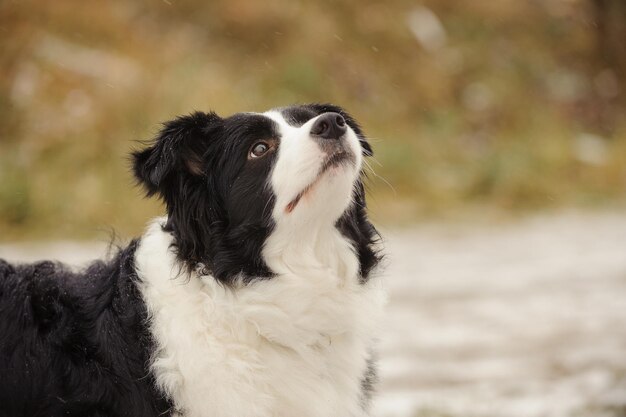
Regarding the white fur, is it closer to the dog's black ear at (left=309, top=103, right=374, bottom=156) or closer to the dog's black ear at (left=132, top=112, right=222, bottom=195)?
the dog's black ear at (left=132, top=112, right=222, bottom=195)

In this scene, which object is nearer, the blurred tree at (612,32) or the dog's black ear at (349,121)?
the dog's black ear at (349,121)

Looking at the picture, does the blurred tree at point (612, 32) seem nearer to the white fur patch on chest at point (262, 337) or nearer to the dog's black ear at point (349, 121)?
the dog's black ear at point (349, 121)

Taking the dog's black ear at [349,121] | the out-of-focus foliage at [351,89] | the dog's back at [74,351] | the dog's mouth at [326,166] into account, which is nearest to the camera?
the dog's back at [74,351]

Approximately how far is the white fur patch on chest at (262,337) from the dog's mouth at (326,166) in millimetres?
224

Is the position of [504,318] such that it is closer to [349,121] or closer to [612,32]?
[349,121]

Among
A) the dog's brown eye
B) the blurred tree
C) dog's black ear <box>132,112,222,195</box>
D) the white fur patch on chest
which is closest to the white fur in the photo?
the white fur patch on chest

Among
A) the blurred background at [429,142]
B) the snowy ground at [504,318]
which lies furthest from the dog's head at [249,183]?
the blurred background at [429,142]

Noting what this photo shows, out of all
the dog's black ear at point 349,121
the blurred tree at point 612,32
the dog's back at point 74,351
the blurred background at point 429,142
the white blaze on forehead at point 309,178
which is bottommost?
the dog's back at point 74,351

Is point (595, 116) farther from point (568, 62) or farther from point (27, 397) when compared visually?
point (27, 397)

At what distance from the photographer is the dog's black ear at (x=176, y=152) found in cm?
335

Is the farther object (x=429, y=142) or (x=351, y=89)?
(x=351, y=89)

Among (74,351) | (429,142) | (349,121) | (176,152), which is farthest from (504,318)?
(429,142)

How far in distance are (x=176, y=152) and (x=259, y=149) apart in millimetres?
343

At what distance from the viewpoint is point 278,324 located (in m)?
Answer: 3.33
